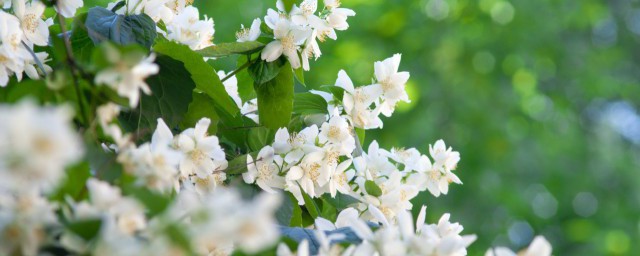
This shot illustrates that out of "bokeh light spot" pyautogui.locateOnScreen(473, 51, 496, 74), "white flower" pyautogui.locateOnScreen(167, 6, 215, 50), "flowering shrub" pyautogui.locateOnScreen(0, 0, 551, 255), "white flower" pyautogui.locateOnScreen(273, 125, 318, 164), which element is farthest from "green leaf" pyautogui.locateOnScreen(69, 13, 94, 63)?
"bokeh light spot" pyautogui.locateOnScreen(473, 51, 496, 74)

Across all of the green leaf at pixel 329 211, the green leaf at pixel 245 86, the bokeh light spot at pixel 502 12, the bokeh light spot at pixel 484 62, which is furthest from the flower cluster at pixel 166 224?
the bokeh light spot at pixel 502 12

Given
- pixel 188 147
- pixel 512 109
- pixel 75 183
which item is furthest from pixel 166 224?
→ pixel 512 109

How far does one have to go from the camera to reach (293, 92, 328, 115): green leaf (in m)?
1.13

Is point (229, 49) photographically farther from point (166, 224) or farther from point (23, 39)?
point (166, 224)

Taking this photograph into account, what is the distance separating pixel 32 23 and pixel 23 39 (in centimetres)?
2

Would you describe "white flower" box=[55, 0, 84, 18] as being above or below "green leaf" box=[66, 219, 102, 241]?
below

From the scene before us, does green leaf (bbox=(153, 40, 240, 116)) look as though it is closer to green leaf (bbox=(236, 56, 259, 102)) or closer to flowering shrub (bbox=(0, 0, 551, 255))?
flowering shrub (bbox=(0, 0, 551, 255))

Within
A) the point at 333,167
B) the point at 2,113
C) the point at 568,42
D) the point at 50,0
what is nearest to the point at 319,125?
the point at 333,167

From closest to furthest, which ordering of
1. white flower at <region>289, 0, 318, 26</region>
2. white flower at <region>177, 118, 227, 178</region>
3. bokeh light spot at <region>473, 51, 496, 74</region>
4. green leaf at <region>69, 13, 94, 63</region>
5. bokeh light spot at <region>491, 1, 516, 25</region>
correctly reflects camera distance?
white flower at <region>177, 118, 227, 178</region> < green leaf at <region>69, 13, 94, 63</region> < white flower at <region>289, 0, 318, 26</region> < bokeh light spot at <region>473, 51, 496, 74</region> < bokeh light spot at <region>491, 1, 516, 25</region>

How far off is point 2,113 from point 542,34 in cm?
643

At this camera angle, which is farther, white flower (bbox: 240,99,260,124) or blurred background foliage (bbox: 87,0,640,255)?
blurred background foliage (bbox: 87,0,640,255)

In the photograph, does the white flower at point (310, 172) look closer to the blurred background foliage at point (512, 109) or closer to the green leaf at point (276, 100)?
the green leaf at point (276, 100)

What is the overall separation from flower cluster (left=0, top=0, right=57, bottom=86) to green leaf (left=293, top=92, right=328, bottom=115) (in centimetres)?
30

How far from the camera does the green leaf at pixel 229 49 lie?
1.00 m
